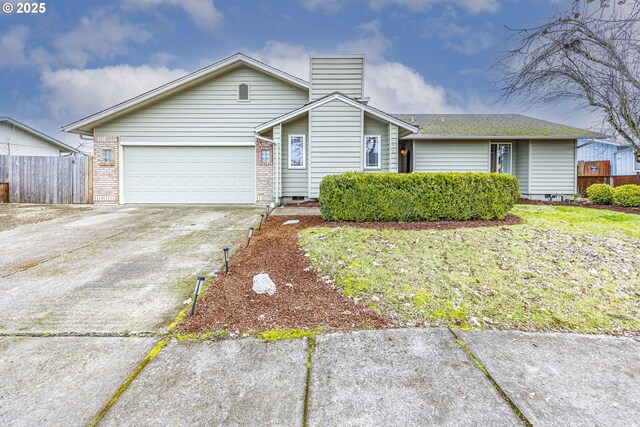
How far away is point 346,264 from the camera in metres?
4.68

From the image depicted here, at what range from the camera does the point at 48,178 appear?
1281 cm

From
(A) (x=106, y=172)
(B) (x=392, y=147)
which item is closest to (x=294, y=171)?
(B) (x=392, y=147)

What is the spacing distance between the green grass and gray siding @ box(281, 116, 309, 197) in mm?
5726

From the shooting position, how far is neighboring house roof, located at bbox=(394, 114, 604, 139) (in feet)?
44.6

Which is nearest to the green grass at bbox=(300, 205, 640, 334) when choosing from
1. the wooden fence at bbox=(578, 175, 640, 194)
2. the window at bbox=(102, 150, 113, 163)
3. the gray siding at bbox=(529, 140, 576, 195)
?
the gray siding at bbox=(529, 140, 576, 195)

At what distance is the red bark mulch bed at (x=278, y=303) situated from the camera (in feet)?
10.7

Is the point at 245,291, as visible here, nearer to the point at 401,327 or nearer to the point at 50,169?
the point at 401,327

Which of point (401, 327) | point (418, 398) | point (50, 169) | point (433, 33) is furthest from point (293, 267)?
point (433, 33)

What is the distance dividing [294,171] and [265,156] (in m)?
1.25

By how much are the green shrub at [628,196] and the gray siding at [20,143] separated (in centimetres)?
2937

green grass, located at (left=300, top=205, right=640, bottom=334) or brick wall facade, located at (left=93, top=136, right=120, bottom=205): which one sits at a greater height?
brick wall facade, located at (left=93, top=136, right=120, bottom=205)

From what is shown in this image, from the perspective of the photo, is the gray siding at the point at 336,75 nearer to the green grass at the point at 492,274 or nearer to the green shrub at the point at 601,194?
the green grass at the point at 492,274

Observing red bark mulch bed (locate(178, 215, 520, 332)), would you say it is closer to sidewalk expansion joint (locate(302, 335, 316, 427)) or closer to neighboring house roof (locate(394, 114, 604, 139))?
sidewalk expansion joint (locate(302, 335, 316, 427))

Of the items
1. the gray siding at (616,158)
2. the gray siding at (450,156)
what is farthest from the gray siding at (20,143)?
the gray siding at (616,158)
